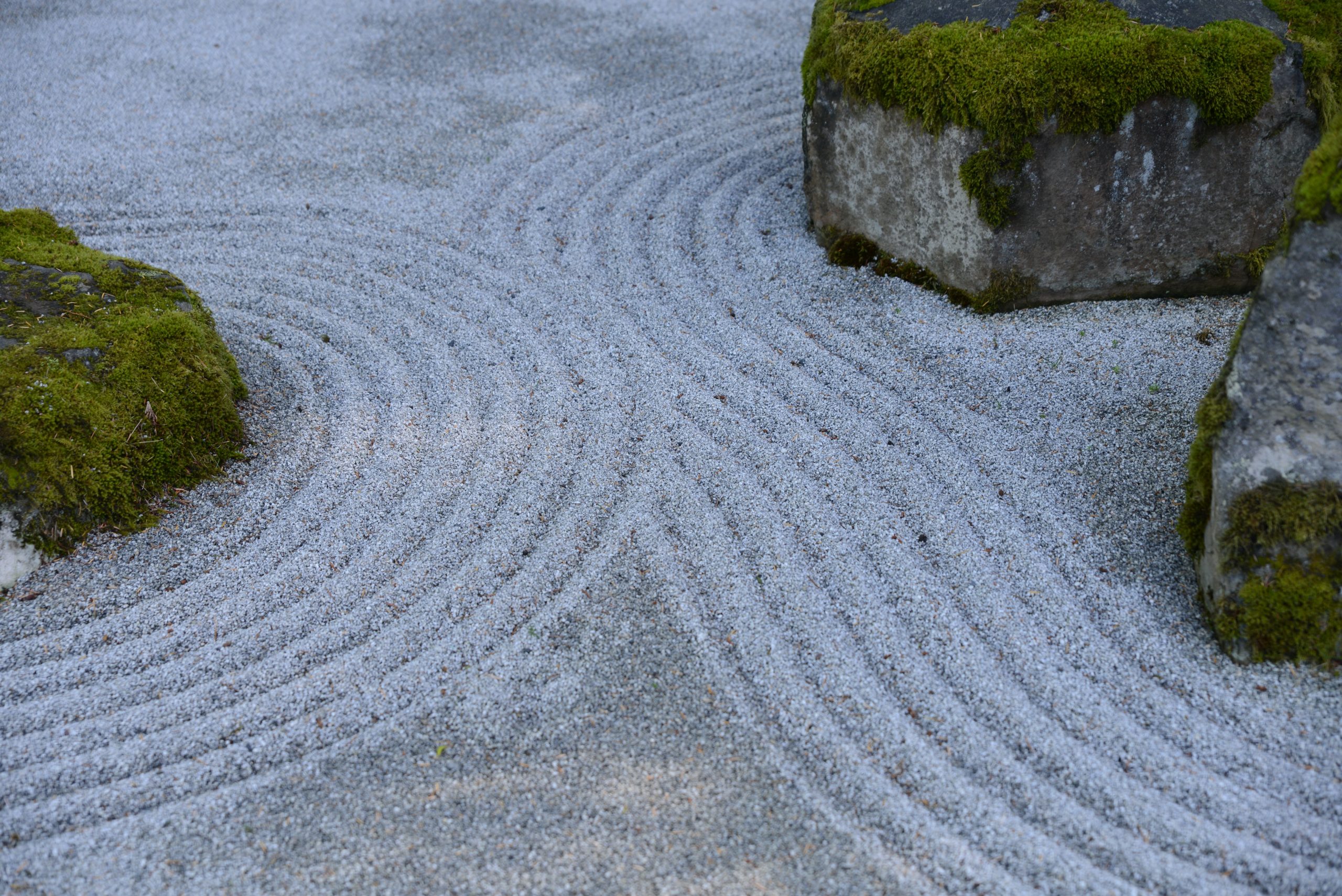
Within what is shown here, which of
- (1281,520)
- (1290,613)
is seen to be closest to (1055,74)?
(1281,520)

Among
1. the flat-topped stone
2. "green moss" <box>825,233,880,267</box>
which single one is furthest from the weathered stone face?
"green moss" <box>825,233,880,267</box>

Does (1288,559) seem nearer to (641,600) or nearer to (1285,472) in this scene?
(1285,472)

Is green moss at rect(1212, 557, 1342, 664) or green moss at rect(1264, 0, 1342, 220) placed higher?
green moss at rect(1264, 0, 1342, 220)

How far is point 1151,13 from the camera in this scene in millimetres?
5820

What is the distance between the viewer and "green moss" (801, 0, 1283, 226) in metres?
5.47

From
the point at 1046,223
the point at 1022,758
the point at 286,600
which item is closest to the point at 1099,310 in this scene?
the point at 1046,223

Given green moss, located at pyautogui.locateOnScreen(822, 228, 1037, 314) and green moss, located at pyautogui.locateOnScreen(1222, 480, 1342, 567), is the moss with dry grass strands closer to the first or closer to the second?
green moss, located at pyautogui.locateOnScreen(1222, 480, 1342, 567)

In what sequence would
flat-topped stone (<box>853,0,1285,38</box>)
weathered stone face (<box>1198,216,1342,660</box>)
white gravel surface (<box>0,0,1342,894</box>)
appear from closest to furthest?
white gravel surface (<box>0,0,1342,894</box>)
weathered stone face (<box>1198,216,1342,660</box>)
flat-topped stone (<box>853,0,1285,38</box>)

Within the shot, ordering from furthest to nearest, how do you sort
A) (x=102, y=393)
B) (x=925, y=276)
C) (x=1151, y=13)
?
(x=925, y=276)
(x=1151, y=13)
(x=102, y=393)

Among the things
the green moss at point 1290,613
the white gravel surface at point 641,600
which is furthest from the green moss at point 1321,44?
the green moss at point 1290,613

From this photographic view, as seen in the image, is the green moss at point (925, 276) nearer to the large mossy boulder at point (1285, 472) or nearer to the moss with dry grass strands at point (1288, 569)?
the large mossy boulder at point (1285, 472)

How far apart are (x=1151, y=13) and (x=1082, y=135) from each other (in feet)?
3.39

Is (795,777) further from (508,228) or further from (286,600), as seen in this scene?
(508,228)

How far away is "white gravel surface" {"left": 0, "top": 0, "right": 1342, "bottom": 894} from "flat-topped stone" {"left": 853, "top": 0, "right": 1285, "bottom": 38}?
67.0 inches
